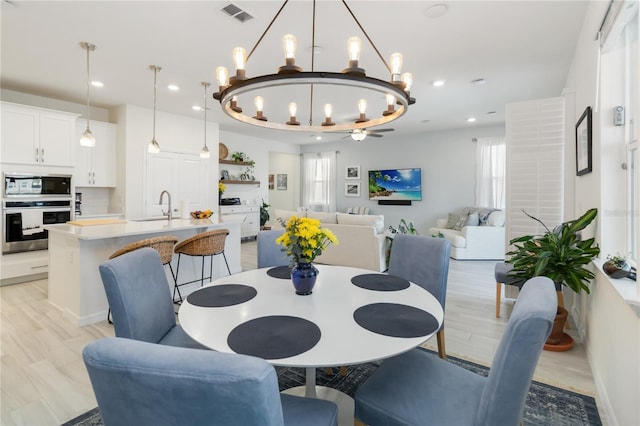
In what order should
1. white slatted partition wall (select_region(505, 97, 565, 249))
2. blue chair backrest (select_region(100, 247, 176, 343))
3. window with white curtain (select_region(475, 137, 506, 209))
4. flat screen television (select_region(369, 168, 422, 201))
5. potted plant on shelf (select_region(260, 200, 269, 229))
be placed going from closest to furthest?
blue chair backrest (select_region(100, 247, 176, 343))
white slatted partition wall (select_region(505, 97, 565, 249))
window with white curtain (select_region(475, 137, 506, 209))
flat screen television (select_region(369, 168, 422, 201))
potted plant on shelf (select_region(260, 200, 269, 229))

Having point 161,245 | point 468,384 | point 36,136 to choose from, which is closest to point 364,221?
point 161,245

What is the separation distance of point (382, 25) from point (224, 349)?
2870 mm

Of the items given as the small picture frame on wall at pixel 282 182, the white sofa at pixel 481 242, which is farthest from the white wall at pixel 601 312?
the small picture frame on wall at pixel 282 182

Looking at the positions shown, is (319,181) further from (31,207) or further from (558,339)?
(558,339)

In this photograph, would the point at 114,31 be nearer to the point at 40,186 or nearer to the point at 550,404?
the point at 40,186

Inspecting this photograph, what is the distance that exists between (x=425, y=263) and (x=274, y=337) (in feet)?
4.53

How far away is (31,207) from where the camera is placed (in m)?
4.35

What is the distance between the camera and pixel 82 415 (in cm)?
181

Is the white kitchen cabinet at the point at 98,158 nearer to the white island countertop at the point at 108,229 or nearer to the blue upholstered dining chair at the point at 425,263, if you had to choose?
the white island countertop at the point at 108,229

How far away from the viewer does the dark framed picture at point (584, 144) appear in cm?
242

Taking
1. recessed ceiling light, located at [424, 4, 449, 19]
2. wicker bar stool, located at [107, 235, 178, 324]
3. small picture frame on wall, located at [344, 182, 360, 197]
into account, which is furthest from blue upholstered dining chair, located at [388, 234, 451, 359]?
small picture frame on wall, located at [344, 182, 360, 197]

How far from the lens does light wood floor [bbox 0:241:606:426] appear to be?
1.92 m

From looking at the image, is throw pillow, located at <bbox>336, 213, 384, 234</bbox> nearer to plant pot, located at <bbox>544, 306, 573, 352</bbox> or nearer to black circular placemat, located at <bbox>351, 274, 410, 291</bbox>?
plant pot, located at <bbox>544, 306, 573, 352</bbox>

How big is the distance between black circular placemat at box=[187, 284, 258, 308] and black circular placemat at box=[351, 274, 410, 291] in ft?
2.07
